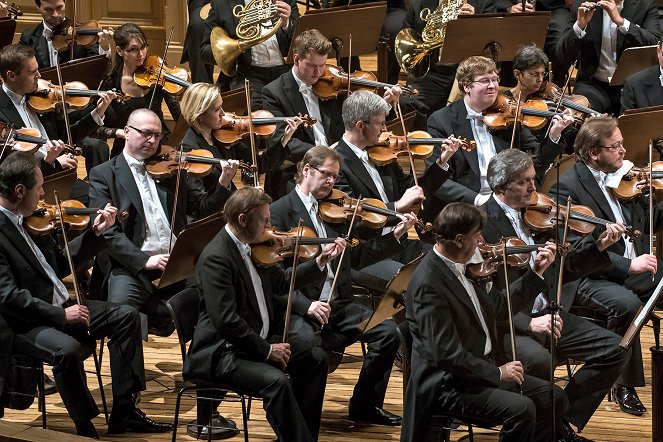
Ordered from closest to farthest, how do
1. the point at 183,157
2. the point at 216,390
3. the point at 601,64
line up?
the point at 216,390
the point at 183,157
the point at 601,64

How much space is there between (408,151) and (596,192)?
0.87m

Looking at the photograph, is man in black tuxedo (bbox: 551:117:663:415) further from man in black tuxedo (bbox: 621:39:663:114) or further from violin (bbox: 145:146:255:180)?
violin (bbox: 145:146:255:180)

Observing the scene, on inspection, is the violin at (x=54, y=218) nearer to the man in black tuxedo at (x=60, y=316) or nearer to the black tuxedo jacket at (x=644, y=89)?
the man in black tuxedo at (x=60, y=316)

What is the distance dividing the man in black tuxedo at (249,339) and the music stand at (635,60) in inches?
115

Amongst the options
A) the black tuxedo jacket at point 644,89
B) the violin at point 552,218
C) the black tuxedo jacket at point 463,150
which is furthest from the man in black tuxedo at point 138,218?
the black tuxedo jacket at point 644,89

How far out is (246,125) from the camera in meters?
5.93

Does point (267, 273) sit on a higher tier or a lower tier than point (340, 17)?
lower

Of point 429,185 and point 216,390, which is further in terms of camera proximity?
point 429,185

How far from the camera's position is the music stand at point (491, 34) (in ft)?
21.5

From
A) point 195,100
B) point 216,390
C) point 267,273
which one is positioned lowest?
point 216,390

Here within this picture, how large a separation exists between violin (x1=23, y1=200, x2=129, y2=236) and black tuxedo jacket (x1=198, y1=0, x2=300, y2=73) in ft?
7.49

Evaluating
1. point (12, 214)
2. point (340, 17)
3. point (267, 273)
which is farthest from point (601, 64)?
point (12, 214)

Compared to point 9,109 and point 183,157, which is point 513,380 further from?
point 9,109

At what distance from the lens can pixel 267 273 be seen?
15.5ft
